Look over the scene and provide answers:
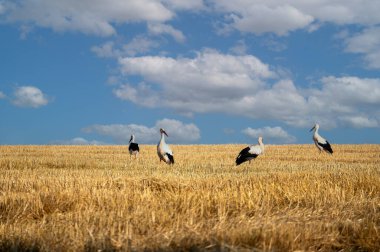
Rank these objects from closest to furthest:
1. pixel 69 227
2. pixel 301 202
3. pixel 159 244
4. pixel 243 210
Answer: pixel 159 244 → pixel 69 227 → pixel 243 210 → pixel 301 202

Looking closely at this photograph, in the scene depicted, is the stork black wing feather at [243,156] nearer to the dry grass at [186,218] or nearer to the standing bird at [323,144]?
the dry grass at [186,218]

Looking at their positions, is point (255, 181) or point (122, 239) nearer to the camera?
point (122, 239)

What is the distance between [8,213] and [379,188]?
23.7 feet

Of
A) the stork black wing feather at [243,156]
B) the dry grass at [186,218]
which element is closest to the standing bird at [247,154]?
the stork black wing feather at [243,156]

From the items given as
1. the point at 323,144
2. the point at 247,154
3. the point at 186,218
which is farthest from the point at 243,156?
the point at 186,218

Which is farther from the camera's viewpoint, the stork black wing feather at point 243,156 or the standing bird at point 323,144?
the standing bird at point 323,144

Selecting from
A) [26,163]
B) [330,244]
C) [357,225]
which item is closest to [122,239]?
[330,244]

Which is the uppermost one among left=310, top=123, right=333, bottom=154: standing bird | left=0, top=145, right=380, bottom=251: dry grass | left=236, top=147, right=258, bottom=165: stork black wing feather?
left=310, top=123, right=333, bottom=154: standing bird

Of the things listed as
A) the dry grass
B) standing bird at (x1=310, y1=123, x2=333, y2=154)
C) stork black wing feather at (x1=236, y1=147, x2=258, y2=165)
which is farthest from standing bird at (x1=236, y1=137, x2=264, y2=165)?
the dry grass

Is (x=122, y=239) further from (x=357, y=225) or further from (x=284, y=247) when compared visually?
(x=357, y=225)

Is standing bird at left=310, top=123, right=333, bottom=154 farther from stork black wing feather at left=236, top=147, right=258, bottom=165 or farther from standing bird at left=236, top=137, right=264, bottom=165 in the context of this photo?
stork black wing feather at left=236, top=147, right=258, bottom=165

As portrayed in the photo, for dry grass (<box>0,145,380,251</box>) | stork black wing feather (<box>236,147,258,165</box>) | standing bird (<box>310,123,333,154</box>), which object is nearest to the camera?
dry grass (<box>0,145,380,251</box>)

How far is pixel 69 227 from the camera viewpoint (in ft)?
19.1

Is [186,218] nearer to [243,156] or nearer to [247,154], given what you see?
[243,156]
